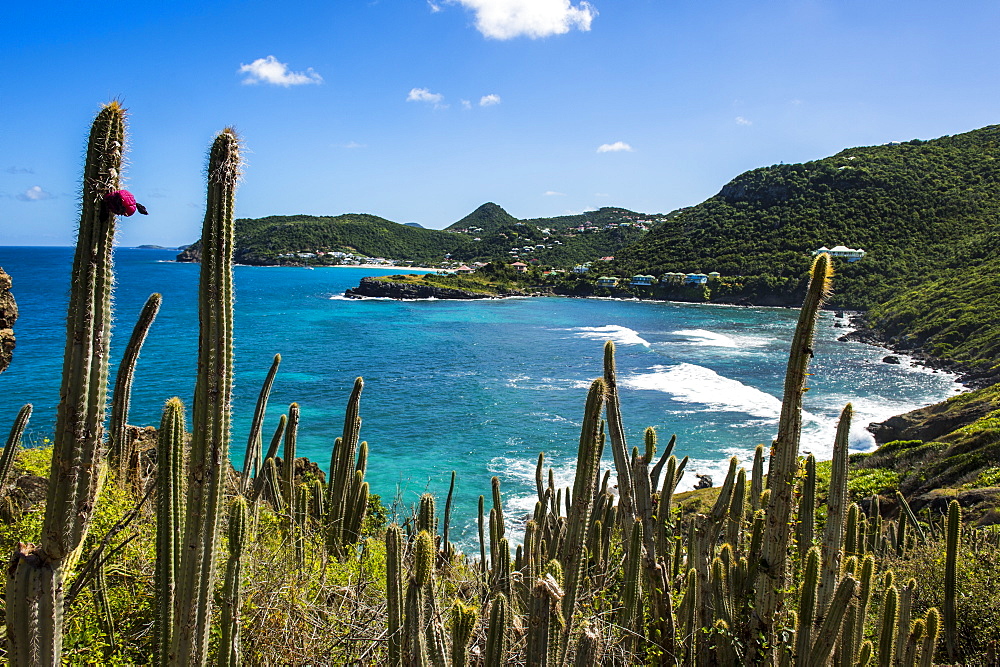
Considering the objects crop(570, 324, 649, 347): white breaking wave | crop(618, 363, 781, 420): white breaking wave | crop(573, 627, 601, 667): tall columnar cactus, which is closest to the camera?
crop(573, 627, 601, 667): tall columnar cactus

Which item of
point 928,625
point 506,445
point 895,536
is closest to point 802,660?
point 928,625

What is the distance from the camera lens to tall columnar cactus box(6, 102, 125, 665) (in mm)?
2549

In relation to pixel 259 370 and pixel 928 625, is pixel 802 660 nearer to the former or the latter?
pixel 928 625

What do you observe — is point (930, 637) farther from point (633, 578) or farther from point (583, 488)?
point (583, 488)

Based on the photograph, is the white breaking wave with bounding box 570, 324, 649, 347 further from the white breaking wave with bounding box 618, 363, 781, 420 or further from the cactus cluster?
the cactus cluster

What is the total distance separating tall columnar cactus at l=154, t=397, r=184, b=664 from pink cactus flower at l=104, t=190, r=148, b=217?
1.28 metres

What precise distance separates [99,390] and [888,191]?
115037 mm

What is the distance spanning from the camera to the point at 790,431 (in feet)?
13.6

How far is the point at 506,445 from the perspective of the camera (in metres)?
27.1

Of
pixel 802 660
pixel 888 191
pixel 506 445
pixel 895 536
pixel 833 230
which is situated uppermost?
pixel 888 191

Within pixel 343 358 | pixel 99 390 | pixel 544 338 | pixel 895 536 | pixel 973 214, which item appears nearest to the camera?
→ pixel 99 390

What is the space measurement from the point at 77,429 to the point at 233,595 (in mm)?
1934

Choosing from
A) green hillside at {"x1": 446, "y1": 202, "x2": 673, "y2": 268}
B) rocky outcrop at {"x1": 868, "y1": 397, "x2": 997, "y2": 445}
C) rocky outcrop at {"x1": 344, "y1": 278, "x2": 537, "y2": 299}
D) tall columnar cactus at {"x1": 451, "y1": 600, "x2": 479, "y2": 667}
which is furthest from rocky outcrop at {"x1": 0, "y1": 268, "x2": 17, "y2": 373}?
green hillside at {"x1": 446, "y1": 202, "x2": 673, "y2": 268}

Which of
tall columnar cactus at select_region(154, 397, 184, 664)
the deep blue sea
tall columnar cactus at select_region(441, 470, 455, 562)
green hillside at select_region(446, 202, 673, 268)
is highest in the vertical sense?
green hillside at select_region(446, 202, 673, 268)
